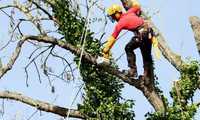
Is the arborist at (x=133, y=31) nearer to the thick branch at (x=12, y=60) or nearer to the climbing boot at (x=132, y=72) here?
the climbing boot at (x=132, y=72)

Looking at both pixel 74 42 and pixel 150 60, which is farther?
pixel 74 42

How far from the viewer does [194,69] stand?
11.3 meters

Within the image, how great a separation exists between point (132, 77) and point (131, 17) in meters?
1.05

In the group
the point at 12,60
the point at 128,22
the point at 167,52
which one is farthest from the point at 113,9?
the point at 167,52

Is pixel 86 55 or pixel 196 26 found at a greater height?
pixel 196 26

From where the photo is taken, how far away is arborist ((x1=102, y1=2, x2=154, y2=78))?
1001cm

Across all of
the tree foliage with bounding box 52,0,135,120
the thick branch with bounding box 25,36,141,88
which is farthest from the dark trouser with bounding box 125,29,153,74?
the tree foliage with bounding box 52,0,135,120

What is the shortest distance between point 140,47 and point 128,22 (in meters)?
0.51

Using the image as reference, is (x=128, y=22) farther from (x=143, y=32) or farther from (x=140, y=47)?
(x=140, y=47)

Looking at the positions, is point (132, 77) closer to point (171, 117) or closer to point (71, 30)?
point (171, 117)

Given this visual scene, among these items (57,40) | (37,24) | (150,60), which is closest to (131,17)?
(150,60)

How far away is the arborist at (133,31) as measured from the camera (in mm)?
10008

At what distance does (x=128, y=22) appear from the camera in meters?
10.0

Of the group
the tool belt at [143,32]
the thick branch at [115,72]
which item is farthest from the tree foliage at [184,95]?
the tool belt at [143,32]
